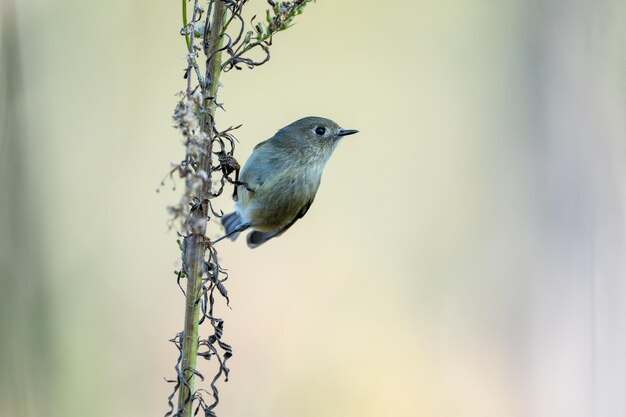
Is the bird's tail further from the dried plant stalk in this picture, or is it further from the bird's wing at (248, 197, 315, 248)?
the dried plant stalk

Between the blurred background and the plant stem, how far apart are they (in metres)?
1.34

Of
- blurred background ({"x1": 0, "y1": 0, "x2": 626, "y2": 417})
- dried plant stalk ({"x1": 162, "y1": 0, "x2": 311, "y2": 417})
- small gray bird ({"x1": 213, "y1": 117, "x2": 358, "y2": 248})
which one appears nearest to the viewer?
dried plant stalk ({"x1": 162, "y1": 0, "x2": 311, "y2": 417})

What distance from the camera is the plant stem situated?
35.6 inches

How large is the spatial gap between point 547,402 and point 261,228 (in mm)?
1776

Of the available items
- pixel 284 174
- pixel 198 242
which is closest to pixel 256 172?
pixel 284 174

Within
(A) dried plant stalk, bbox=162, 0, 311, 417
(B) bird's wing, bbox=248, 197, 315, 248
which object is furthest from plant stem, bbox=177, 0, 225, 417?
(B) bird's wing, bbox=248, 197, 315, 248

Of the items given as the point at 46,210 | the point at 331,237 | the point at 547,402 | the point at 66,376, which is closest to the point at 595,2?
the point at 331,237

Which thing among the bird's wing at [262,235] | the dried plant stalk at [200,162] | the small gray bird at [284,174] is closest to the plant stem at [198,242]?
the dried plant stalk at [200,162]

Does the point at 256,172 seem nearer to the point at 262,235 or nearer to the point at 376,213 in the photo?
the point at 262,235

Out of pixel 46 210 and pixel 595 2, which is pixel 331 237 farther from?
pixel 595 2

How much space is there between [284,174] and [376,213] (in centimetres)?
135

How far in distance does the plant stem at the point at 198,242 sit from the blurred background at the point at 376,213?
4.40 feet

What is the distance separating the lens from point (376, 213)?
3.51 m

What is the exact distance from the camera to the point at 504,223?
359cm
